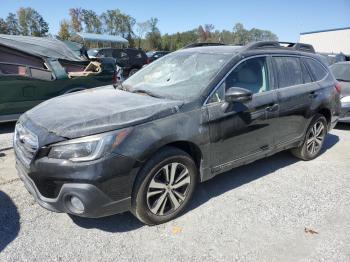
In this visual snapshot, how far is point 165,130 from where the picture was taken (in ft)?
10.5

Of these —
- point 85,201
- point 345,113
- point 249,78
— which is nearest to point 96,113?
point 85,201

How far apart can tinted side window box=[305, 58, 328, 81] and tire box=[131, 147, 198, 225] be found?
285 centimetres

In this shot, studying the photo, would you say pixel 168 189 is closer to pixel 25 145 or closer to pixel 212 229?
pixel 212 229

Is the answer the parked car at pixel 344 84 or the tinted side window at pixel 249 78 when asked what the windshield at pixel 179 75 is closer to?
the tinted side window at pixel 249 78

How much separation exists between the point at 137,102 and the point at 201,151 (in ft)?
2.74

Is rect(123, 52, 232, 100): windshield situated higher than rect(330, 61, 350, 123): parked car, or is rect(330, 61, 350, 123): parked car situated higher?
rect(123, 52, 232, 100): windshield

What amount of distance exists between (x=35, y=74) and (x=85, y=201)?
4.86m

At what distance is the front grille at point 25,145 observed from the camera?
10.0 ft

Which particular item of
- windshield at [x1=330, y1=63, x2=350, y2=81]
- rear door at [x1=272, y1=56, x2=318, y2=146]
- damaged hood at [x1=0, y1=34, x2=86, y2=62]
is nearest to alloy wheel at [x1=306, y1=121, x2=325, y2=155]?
rear door at [x1=272, y1=56, x2=318, y2=146]

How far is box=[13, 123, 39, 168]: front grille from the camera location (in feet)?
10.0

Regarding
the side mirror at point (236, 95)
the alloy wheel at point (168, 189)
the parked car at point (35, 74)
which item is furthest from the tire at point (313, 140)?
the parked car at point (35, 74)

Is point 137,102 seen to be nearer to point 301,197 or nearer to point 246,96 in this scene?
point 246,96

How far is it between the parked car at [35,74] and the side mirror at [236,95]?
4.52 metres

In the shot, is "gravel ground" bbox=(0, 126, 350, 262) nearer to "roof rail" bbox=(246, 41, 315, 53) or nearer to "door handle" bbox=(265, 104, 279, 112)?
"door handle" bbox=(265, 104, 279, 112)
